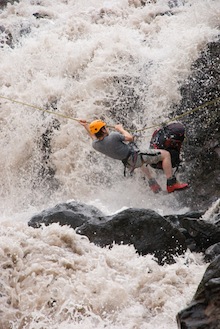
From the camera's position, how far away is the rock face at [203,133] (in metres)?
8.92

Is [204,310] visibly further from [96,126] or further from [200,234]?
[96,126]

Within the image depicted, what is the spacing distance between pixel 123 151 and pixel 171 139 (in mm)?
810

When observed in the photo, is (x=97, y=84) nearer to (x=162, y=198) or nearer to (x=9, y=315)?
(x=162, y=198)

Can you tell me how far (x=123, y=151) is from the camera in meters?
Answer: 7.99

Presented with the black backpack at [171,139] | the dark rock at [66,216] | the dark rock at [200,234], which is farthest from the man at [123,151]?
the dark rock at [200,234]

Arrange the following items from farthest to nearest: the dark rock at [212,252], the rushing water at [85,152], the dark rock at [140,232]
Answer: the dark rock at [140,232] → the dark rock at [212,252] → the rushing water at [85,152]

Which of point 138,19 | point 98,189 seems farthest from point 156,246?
point 138,19

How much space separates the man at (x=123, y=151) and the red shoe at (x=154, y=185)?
1.36 feet

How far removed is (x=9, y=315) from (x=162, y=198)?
15.5ft

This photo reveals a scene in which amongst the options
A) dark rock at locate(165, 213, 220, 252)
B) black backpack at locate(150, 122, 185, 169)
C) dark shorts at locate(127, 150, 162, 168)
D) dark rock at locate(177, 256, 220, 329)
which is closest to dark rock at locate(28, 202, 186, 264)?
dark rock at locate(165, 213, 220, 252)

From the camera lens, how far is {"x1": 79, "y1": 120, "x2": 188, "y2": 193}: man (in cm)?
787

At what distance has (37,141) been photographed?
1064cm

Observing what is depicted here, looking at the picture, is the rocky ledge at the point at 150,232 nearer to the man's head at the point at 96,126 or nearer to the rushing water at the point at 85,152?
the rushing water at the point at 85,152

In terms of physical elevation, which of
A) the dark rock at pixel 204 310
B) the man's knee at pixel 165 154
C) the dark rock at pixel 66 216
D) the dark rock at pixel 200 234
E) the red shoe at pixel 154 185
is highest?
the dark rock at pixel 204 310
